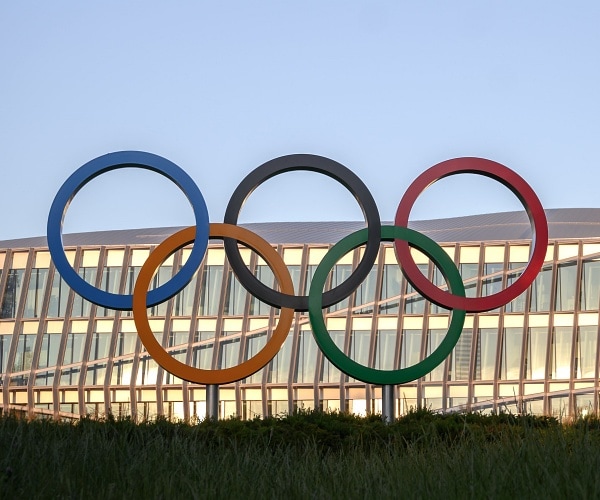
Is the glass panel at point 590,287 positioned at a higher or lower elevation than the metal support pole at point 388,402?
lower

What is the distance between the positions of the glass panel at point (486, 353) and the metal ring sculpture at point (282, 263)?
16649 millimetres

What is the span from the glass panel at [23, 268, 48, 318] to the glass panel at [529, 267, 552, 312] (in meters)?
17.0

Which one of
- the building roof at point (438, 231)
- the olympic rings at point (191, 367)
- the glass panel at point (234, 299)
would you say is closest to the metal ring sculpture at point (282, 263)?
the olympic rings at point (191, 367)

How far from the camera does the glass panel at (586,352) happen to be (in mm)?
31828

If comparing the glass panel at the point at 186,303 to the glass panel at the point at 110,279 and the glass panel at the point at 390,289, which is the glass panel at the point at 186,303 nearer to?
the glass panel at the point at 110,279

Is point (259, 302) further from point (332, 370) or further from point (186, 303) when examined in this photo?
point (332, 370)

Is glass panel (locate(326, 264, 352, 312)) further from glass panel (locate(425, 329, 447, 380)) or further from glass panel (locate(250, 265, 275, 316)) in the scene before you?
glass panel (locate(425, 329, 447, 380))

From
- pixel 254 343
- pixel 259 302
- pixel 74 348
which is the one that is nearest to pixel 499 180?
pixel 259 302

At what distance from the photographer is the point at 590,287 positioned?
32000 millimetres

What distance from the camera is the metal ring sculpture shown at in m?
15.6

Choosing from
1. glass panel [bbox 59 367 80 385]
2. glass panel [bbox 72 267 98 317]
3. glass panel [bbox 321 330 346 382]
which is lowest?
glass panel [bbox 59 367 80 385]

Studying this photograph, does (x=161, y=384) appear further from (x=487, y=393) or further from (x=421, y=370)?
(x=421, y=370)

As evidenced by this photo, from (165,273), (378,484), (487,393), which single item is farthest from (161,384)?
(378,484)

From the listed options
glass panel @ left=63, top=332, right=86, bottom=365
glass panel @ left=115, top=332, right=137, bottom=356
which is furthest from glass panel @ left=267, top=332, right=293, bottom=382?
glass panel @ left=63, top=332, right=86, bottom=365
